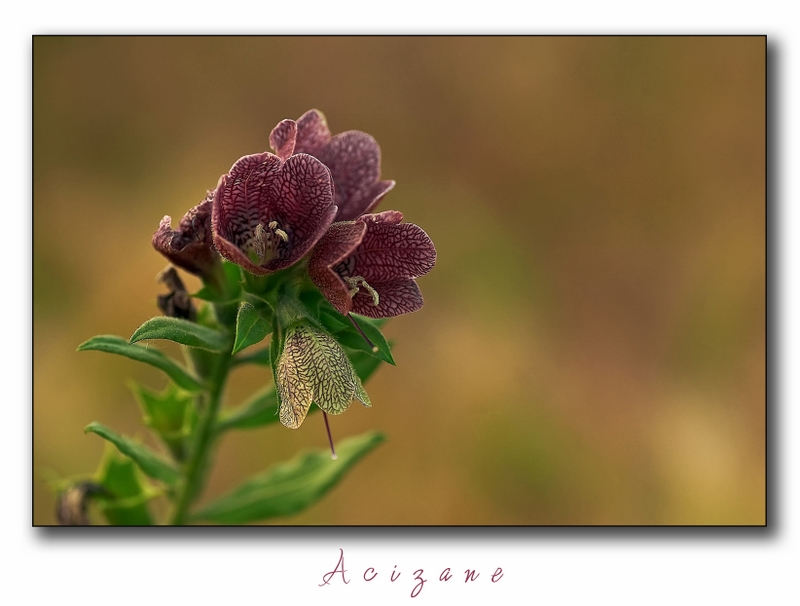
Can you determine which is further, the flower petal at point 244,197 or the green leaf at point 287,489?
the green leaf at point 287,489

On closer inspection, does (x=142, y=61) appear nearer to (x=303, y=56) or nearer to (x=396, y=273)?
(x=303, y=56)

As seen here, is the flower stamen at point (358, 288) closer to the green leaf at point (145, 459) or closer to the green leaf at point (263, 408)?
the green leaf at point (263, 408)

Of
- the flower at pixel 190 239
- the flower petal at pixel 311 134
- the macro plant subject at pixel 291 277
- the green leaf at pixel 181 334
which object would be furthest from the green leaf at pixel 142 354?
the flower petal at pixel 311 134

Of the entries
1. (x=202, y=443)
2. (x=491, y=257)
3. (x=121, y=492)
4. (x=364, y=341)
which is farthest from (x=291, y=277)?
(x=491, y=257)

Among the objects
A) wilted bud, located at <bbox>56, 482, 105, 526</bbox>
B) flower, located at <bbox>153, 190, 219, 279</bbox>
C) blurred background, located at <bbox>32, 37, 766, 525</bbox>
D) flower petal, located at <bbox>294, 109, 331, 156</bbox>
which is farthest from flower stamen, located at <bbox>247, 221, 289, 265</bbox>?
blurred background, located at <bbox>32, 37, 766, 525</bbox>

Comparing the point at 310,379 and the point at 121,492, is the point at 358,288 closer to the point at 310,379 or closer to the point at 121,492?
the point at 310,379
